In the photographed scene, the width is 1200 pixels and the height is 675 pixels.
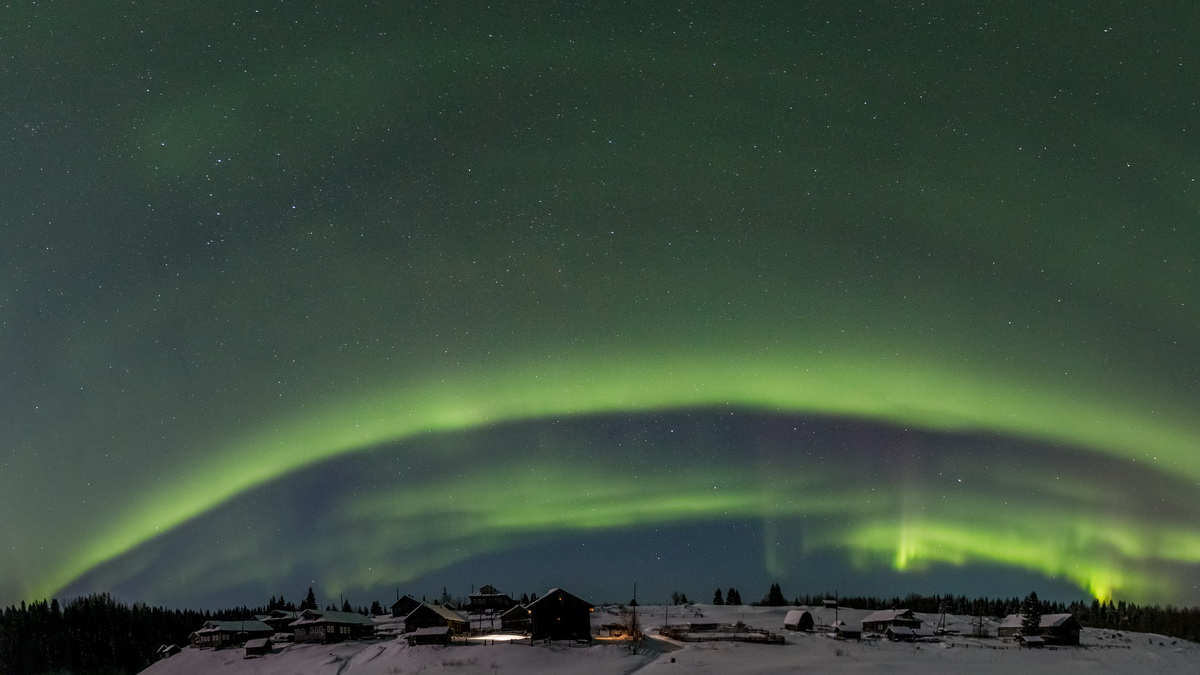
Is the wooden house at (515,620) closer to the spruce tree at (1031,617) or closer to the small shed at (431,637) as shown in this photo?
the small shed at (431,637)

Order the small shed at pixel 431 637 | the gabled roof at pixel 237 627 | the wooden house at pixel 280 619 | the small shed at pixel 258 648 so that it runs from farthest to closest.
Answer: the wooden house at pixel 280 619
the gabled roof at pixel 237 627
the small shed at pixel 258 648
the small shed at pixel 431 637

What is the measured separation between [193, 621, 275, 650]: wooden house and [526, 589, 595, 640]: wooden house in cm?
3240

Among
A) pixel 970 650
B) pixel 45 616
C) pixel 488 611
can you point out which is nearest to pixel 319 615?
pixel 488 611

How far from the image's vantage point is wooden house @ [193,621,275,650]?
85.0m

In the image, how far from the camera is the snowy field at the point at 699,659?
5381cm

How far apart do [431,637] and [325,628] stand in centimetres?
1883

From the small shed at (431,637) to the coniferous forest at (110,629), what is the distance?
2529 inches

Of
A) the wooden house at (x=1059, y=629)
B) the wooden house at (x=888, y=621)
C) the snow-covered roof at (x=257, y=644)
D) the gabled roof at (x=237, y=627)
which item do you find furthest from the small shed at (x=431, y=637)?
the wooden house at (x=1059, y=629)

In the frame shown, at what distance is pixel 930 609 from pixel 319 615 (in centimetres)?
10096

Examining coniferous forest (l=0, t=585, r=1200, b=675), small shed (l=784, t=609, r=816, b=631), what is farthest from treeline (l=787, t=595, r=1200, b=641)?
small shed (l=784, t=609, r=816, b=631)

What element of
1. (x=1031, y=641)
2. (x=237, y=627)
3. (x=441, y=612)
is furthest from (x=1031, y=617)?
(x=237, y=627)

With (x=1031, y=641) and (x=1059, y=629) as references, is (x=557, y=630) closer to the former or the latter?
(x=1031, y=641)

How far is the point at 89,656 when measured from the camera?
127 metres

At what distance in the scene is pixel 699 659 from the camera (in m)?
55.5
